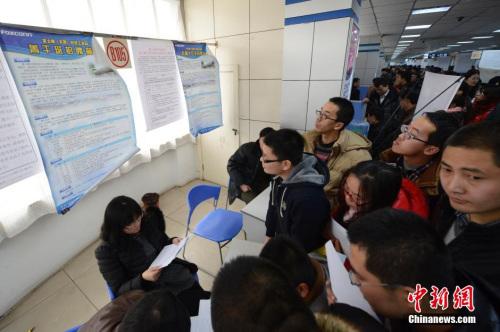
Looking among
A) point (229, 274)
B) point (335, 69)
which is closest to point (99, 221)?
point (229, 274)

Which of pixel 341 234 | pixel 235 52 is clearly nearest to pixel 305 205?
pixel 341 234

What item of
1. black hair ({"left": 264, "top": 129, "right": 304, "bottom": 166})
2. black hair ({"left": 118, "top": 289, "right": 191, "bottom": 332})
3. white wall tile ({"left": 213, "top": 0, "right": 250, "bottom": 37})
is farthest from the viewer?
white wall tile ({"left": 213, "top": 0, "right": 250, "bottom": 37})

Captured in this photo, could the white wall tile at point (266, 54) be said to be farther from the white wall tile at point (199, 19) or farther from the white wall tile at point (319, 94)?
the white wall tile at point (199, 19)

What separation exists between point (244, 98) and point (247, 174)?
1.32 meters

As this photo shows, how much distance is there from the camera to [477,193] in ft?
2.87

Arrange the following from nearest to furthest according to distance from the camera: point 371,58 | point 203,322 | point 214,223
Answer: point 203,322
point 214,223
point 371,58

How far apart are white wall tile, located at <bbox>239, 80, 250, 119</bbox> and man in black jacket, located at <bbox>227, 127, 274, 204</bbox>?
959 mm

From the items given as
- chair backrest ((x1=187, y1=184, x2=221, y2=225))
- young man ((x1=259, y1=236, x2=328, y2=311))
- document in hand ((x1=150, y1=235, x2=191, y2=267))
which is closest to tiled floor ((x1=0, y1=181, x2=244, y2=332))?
chair backrest ((x1=187, y1=184, x2=221, y2=225))

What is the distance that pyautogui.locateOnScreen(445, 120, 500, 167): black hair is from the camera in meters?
0.86

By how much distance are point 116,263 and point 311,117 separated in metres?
2.31

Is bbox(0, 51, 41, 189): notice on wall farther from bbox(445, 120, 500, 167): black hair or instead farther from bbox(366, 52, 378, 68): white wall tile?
bbox(366, 52, 378, 68): white wall tile

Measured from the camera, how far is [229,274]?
2.03ft

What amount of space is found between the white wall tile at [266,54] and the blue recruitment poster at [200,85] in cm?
56

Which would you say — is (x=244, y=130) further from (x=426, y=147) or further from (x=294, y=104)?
(x=426, y=147)
